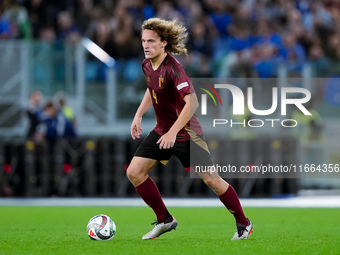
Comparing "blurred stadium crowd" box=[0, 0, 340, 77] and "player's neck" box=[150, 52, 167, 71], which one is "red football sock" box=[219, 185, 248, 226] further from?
"blurred stadium crowd" box=[0, 0, 340, 77]

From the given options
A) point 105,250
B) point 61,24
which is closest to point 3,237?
point 105,250

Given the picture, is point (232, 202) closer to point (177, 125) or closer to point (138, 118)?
point (177, 125)

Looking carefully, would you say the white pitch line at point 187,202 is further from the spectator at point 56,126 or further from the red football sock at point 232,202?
the red football sock at point 232,202

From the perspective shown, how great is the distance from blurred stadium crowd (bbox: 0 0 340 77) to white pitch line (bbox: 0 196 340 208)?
9.13 ft

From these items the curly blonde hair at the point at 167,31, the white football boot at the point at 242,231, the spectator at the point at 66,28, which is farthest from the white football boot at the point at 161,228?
the spectator at the point at 66,28

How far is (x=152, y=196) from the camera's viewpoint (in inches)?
255

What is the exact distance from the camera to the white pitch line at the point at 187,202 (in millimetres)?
12008

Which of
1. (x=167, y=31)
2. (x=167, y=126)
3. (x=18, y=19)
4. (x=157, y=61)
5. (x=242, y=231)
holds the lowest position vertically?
(x=242, y=231)

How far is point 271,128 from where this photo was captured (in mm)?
13273

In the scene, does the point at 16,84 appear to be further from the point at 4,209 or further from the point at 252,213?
the point at 252,213

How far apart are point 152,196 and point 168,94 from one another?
1080 mm

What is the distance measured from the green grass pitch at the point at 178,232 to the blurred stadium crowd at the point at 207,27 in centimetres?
422

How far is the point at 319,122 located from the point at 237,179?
7.13ft

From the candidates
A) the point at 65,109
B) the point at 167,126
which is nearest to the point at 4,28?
the point at 65,109
